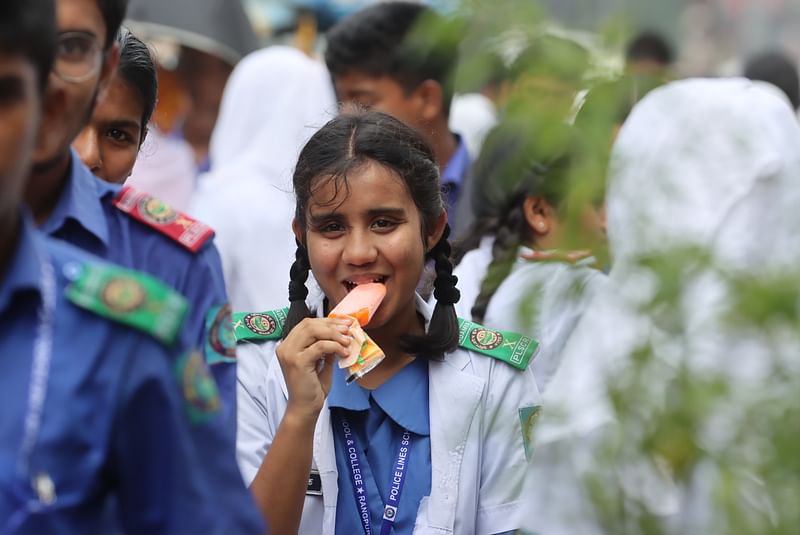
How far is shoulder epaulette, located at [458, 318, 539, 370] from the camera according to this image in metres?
3.59

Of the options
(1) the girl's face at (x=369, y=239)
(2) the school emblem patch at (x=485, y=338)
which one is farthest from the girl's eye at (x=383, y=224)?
(2) the school emblem patch at (x=485, y=338)

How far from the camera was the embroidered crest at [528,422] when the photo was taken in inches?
135

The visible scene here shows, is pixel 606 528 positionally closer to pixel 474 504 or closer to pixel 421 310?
pixel 474 504

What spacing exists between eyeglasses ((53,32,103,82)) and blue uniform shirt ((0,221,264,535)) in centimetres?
53

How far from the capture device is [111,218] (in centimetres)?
258

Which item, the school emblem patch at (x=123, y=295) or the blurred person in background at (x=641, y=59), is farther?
the blurred person in background at (x=641, y=59)

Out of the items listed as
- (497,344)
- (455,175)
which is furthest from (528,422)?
(455,175)

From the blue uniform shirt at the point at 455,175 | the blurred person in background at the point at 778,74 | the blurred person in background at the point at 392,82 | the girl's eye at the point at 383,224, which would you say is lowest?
the girl's eye at the point at 383,224

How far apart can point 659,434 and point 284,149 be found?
15.4 feet

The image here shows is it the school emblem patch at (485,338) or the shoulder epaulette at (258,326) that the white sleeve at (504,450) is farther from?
the shoulder epaulette at (258,326)

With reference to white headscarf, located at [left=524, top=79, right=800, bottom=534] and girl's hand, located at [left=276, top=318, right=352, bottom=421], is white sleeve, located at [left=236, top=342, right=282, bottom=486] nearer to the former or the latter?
girl's hand, located at [left=276, top=318, right=352, bottom=421]

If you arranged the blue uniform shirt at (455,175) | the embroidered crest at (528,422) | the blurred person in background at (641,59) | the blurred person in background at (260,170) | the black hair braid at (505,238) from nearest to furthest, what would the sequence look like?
the blurred person in background at (641,59) → the embroidered crest at (528,422) → the black hair braid at (505,238) → the blurred person in background at (260,170) → the blue uniform shirt at (455,175)

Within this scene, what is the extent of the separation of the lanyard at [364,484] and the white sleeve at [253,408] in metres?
0.20

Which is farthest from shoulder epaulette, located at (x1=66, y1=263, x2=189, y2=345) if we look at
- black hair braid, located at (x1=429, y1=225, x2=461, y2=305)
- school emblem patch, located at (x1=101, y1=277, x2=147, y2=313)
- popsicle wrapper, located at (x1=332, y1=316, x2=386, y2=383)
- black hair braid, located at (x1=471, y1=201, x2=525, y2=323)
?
black hair braid, located at (x1=471, y1=201, x2=525, y2=323)
